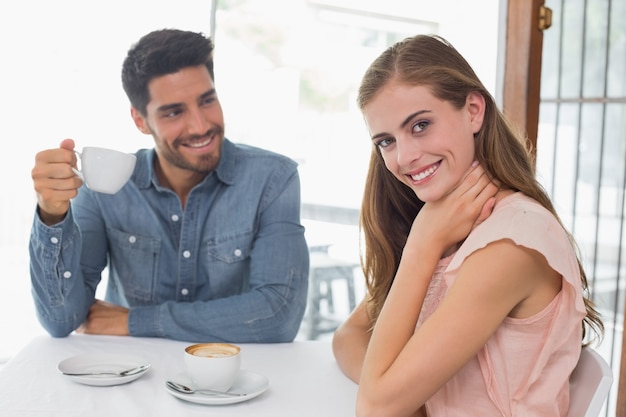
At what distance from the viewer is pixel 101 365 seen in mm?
1325

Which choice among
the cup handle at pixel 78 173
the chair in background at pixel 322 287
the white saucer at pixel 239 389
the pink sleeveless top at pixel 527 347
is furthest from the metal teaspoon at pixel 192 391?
the chair in background at pixel 322 287

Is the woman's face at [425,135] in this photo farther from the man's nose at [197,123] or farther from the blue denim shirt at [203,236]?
the man's nose at [197,123]

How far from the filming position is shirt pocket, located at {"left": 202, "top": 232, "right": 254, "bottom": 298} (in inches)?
73.5

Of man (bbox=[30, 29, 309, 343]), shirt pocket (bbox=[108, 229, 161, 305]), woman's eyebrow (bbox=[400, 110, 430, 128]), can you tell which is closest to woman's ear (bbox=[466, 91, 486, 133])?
woman's eyebrow (bbox=[400, 110, 430, 128])

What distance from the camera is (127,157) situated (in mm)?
1547

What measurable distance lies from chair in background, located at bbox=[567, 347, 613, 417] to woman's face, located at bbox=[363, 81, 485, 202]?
1.17 ft

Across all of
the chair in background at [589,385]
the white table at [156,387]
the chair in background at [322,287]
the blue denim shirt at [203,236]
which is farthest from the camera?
the chair in background at [322,287]

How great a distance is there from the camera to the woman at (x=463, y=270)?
3.47 ft

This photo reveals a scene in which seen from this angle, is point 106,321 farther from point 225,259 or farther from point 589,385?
point 589,385

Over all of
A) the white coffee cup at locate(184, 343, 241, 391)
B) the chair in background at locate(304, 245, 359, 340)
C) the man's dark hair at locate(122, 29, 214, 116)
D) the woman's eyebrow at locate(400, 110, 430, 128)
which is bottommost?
the chair in background at locate(304, 245, 359, 340)

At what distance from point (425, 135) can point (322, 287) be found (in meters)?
2.15

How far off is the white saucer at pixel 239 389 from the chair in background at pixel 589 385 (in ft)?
1.66

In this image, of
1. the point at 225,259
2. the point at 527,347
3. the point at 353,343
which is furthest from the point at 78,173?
the point at 527,347

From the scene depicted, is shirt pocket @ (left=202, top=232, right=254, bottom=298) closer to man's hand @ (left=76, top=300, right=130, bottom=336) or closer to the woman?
man's hand @ (left=76, top=300, right=130, bottom=336)
